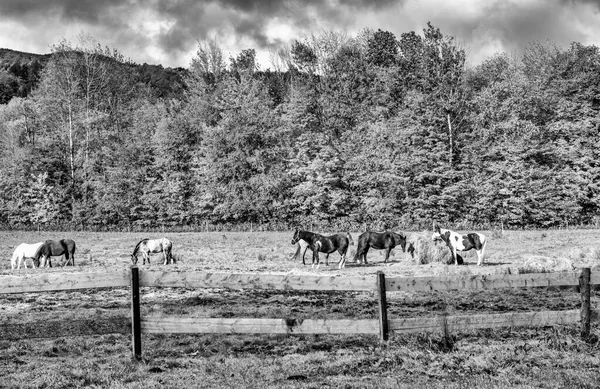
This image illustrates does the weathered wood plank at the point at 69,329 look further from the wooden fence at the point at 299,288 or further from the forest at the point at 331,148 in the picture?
the forest at the point at 331,148

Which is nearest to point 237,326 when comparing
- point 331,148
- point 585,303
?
point 585,303

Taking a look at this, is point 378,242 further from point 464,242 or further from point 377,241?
point 464,242

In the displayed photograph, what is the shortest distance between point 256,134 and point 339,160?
9.85 metres

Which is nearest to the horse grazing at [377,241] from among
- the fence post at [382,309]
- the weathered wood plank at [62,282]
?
the fence post at [382,309]

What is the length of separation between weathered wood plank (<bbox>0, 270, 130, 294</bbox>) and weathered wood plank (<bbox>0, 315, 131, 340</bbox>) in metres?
0.64

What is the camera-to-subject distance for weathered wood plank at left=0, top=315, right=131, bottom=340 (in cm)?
846

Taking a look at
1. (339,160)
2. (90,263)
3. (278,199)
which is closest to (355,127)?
(339,160)

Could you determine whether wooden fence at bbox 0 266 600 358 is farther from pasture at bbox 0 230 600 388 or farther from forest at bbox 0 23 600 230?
forest at bbox 0 23 600 230

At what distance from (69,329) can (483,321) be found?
23.0ft

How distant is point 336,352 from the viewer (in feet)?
28.5

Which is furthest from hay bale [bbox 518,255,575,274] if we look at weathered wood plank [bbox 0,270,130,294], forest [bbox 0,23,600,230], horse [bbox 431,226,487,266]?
forest [bbox 0,23,600,230]

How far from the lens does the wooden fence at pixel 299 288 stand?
8.34m

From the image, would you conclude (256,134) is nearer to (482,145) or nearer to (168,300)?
(482,145)

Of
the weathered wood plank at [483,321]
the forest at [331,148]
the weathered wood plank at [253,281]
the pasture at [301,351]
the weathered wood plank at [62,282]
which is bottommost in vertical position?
the pasture at [301,351]
